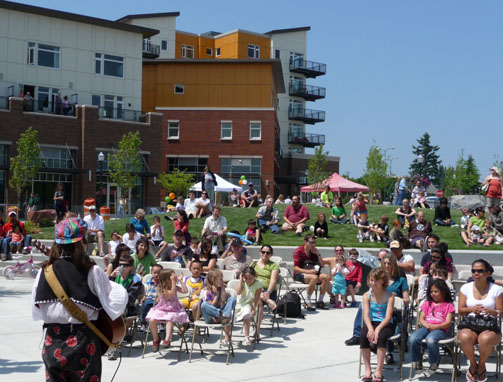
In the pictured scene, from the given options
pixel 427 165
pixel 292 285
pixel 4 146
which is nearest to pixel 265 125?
pixel 4 146

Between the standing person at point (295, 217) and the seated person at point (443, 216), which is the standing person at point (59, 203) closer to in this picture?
the standing person at point (295, 217)

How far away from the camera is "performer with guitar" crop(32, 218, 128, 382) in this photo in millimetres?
4430

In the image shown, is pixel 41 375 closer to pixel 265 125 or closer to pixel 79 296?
pixel 79 296

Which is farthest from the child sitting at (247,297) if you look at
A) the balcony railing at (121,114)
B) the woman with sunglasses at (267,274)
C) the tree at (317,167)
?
the tree at (317,167)

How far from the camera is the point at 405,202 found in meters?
20.6

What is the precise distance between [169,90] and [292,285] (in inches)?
1795

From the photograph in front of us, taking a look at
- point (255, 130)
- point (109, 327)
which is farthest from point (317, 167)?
point (109, 327)

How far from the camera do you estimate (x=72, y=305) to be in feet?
14.4

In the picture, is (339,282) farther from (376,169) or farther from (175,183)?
(376,169)

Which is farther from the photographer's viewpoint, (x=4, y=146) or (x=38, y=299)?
(x=4, y=146)

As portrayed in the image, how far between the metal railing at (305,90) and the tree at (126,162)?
107 feet

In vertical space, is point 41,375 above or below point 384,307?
below

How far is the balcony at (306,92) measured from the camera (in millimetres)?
73375

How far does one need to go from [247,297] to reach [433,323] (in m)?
2.88
